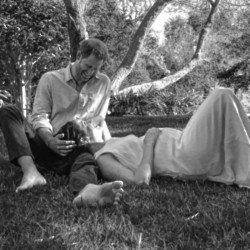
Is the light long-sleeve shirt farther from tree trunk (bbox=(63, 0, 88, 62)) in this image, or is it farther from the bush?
the bush

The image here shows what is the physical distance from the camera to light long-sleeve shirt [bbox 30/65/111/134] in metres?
4.18

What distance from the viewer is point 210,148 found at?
3.46 meters

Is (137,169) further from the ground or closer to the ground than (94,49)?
closer to the ground

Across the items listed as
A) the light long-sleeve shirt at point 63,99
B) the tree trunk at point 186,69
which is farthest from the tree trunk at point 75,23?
the light long-sleeve shirt at point 63,99

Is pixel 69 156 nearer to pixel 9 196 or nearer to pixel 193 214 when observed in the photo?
pixel 9 196

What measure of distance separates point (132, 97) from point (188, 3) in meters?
8.75

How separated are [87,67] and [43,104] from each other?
0.52 m

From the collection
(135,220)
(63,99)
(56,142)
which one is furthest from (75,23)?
(135,220)

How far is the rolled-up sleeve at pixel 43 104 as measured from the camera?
159 inches

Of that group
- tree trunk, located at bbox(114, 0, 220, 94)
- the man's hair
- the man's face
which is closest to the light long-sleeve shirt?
the man's face

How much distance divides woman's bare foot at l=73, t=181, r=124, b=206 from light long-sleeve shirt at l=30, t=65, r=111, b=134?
1.37 meters

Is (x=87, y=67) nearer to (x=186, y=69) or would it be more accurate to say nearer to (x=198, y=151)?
(x=198, y=151)

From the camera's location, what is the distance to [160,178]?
12.4 ft

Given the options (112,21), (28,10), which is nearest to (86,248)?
(28,10)
